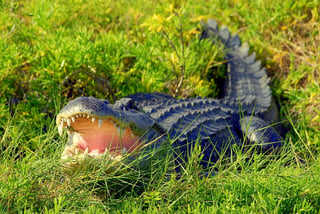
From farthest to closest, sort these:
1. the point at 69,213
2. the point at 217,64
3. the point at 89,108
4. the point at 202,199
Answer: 1. the point at 217,64
2. the point at 89,108
3. the point at 202,199
4. the point at 69,213

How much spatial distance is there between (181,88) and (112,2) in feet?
5.23

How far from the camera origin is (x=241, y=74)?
5.47m

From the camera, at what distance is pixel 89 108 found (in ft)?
9.43

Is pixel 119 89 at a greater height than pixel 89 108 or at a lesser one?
lesser

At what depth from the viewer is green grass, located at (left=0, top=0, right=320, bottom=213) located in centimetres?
266

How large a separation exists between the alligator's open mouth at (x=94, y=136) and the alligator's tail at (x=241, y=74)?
6.80ft

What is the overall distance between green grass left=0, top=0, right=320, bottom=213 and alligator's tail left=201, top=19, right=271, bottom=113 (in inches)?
7.5

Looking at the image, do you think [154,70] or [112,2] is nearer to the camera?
[154,70]

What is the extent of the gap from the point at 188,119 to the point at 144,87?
81 centimetres

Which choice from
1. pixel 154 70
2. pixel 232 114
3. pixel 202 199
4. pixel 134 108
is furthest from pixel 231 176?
pixel 154 70

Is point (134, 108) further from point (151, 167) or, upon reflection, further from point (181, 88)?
point (181, 88)

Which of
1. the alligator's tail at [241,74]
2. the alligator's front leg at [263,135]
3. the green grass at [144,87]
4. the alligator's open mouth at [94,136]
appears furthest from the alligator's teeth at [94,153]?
the alligator's tail at [241,74]

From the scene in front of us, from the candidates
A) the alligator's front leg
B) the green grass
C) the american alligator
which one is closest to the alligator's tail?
the american alligator

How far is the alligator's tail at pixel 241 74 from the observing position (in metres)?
4.99
